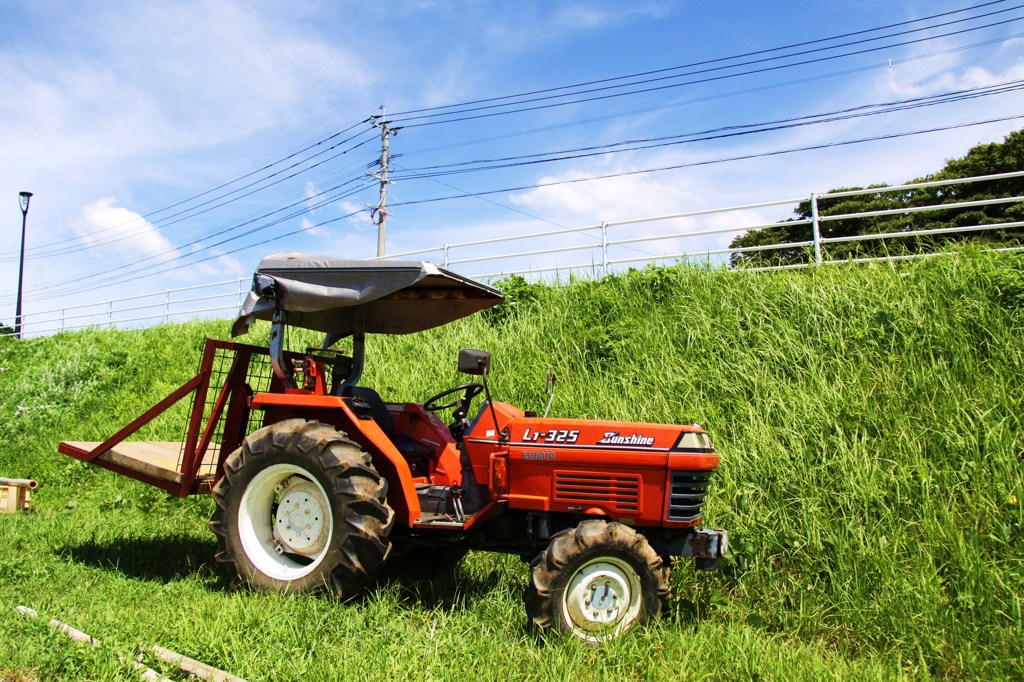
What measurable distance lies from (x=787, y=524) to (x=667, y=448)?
1559mm

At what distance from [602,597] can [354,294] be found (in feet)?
7.82

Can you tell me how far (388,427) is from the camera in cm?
520

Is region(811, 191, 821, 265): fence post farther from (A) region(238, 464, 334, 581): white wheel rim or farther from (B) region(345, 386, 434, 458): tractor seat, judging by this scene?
(A) region(238, 464, 334, 581): white wheel rim

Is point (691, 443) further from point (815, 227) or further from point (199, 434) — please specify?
point (815, 227)

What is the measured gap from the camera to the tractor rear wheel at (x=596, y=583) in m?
3.88

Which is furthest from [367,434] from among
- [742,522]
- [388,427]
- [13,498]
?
[13,498]

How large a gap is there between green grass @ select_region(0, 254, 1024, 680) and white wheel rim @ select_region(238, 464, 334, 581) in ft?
1.15

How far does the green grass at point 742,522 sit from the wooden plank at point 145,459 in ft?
2.39

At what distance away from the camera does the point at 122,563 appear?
5.52 meters

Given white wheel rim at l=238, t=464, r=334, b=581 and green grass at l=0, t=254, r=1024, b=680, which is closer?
green grass at l=0, t=254, r=1024, b=680

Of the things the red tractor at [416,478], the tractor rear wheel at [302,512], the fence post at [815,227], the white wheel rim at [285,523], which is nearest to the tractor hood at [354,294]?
the red tractor at [416,478]

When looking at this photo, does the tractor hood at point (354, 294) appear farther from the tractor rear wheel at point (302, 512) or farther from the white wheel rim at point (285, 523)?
the white wheel rim at point (285, 523)

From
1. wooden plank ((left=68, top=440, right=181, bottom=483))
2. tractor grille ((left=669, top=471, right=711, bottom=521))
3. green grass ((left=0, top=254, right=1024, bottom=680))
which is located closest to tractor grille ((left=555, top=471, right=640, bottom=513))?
tractor grille ((left=669, top=471, right=711, bottom=521))

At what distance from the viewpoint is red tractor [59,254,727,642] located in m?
3.97
